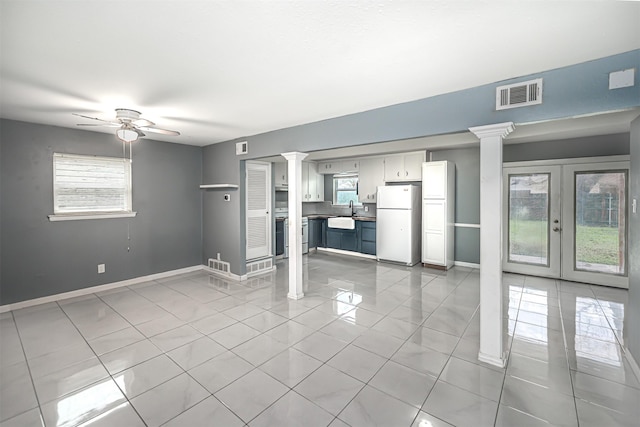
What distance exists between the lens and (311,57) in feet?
6.52

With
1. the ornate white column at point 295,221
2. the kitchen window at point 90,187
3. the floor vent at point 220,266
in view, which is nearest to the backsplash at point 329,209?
the floor vent at point 220,266

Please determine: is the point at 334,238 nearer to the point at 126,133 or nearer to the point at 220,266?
the point at 220,266

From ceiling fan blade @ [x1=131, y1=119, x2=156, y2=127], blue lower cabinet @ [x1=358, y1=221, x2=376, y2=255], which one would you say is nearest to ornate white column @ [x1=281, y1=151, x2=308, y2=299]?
ceiling fan blade @ [x1=131, y1=119, x2=156, y2=127]

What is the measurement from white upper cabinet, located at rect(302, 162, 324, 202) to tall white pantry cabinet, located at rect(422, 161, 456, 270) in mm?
2808

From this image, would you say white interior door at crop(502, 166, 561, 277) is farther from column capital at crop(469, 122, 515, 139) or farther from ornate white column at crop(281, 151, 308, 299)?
ornate white column at crop(281, 151, 308, 299)

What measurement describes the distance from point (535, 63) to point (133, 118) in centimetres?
378

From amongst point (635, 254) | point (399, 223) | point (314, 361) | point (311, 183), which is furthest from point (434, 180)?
point (314, 361)

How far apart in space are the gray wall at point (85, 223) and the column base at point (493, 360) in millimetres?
4915

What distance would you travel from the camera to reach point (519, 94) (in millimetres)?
2285

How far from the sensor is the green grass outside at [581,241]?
4426 mm

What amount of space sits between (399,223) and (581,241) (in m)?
2.89

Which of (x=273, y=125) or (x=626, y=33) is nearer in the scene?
(x=626, y=33)

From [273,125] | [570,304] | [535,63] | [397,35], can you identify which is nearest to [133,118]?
[273,125]

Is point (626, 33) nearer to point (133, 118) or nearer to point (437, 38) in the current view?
point (437, 38)
